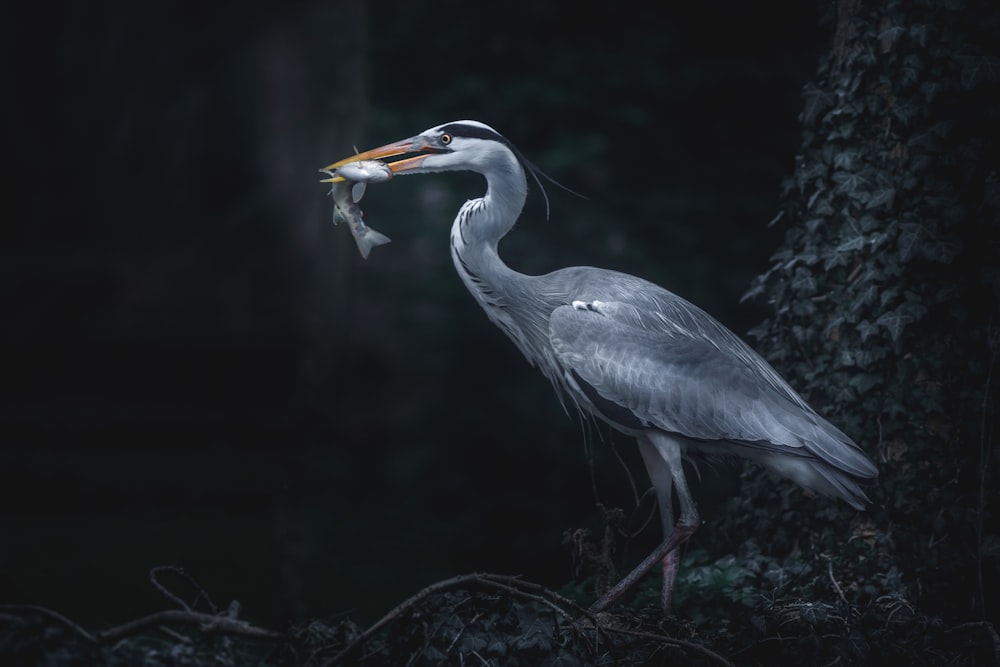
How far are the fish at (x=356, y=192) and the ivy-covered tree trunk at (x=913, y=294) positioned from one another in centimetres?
182

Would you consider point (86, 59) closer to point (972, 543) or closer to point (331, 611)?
point (331, 611)

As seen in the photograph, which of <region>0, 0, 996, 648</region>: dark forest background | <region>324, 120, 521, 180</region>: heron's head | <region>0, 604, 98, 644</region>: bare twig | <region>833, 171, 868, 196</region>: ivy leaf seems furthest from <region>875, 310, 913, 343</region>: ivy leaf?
<region>0, 604, 98, 644</region>: bare twig

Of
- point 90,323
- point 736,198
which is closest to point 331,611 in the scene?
point 736,198

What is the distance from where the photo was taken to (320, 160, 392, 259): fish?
418 centimetres

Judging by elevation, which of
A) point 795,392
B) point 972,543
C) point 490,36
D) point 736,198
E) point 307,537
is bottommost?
point 307,537

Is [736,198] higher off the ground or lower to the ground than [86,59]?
lower

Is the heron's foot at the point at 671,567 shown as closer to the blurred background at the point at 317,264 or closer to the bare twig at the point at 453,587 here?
the blurred background at the point at 317,264

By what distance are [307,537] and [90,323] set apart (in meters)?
4.54

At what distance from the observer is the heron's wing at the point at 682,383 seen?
4098 mm

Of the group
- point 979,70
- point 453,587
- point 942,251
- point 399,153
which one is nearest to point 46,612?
point 453,587

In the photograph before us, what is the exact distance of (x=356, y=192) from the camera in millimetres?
4242

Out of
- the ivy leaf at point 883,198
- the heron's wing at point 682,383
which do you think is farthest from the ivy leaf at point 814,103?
the heron's wing at point 682,383

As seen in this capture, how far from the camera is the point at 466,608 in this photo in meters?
3.38

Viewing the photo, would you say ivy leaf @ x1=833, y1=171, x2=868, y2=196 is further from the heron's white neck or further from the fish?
the fish
